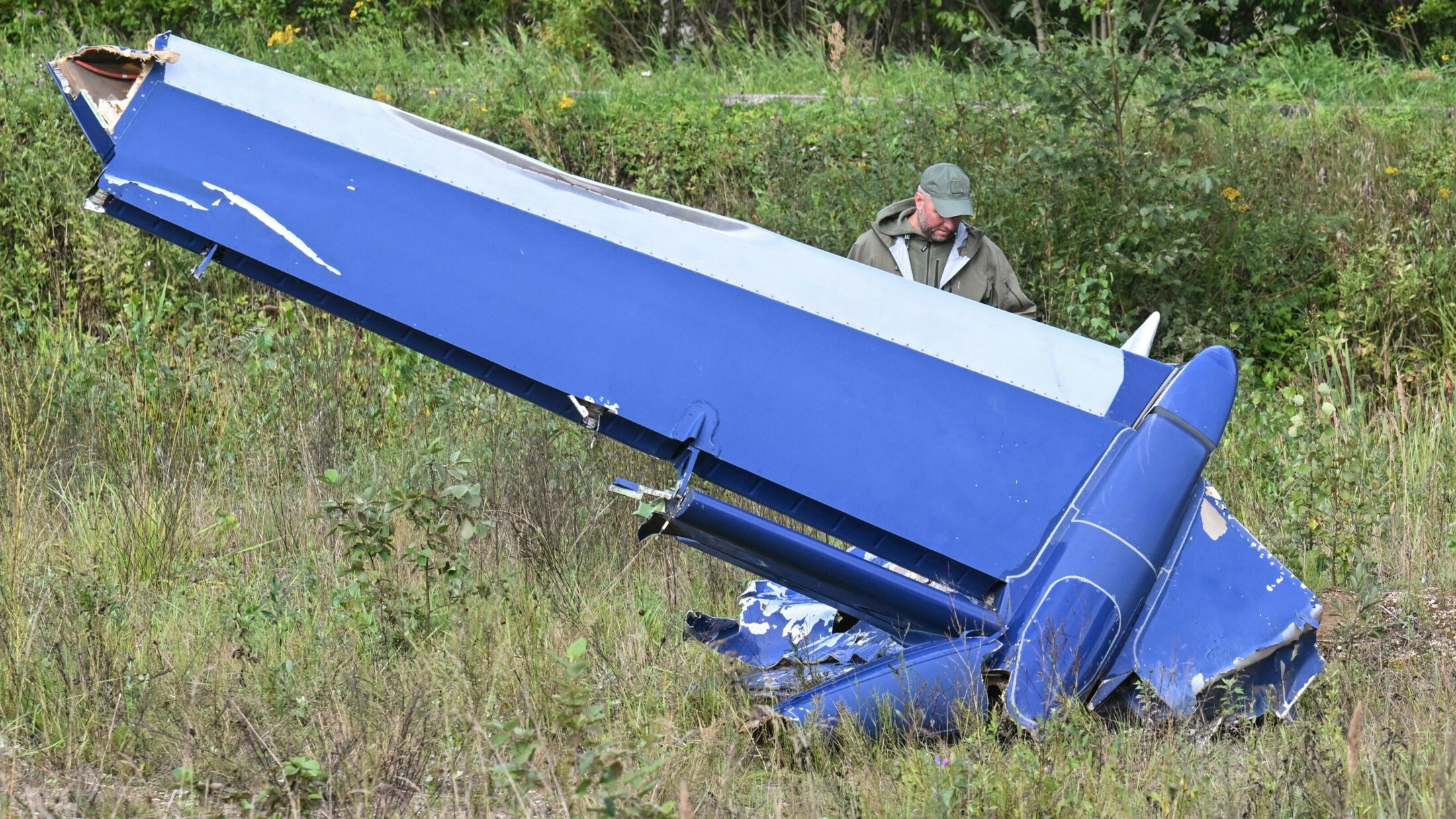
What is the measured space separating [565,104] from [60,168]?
348 centimetres

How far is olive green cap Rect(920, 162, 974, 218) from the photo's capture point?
5426 mm

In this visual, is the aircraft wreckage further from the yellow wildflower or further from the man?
the yellow wildflower

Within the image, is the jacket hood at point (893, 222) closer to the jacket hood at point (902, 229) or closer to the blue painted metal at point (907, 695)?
the jacket hood at point (902, 229)

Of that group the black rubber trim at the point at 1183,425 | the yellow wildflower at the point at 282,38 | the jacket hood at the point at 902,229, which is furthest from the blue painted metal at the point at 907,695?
the yellow wildflower at the point at 282,38

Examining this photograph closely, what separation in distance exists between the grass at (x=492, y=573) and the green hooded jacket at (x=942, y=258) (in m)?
1.26

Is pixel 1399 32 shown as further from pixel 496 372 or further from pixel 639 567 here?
pixel 496 372

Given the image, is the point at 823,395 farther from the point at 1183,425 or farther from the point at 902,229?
the point at 902,229

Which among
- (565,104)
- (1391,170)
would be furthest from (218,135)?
(1391,170)

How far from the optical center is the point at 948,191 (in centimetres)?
544

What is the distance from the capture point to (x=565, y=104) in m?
9.66

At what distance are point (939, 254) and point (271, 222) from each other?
113 inches

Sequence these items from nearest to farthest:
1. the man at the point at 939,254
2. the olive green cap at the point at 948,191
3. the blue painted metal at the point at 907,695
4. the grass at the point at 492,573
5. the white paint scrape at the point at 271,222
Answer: the grass at the point at 492,573 → the blue painted metal at the point at 907,695 → the white paint scrape at the point at 271,222 → the olive green cap at the point at 948,191 → the man at the point at 939,254

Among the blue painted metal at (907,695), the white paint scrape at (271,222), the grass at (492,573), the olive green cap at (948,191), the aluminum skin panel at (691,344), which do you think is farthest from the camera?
the olive green cap at (948,191)

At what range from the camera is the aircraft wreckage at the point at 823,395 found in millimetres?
3635
